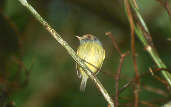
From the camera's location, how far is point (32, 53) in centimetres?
730

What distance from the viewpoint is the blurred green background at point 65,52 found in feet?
22.3

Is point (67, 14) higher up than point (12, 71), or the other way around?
point (67, 14)

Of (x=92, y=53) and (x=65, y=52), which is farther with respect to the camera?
(x=65, y=52)

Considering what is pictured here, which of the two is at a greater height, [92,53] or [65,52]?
[65,52]

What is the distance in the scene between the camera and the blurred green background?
6.81m

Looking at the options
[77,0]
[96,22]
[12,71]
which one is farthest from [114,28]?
[12,71]

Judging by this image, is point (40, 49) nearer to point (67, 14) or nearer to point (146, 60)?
point (67, 14)

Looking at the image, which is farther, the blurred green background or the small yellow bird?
the blurred green background

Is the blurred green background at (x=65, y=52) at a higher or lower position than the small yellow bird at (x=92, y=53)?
higher

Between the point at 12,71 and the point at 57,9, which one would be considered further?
the point at 57,9

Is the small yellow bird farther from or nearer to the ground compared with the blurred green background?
nearer to the ground

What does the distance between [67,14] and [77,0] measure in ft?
3.08

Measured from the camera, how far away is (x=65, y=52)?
7.50 metres

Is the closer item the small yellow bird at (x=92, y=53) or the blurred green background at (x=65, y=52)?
the small yellow bird at (x=92, y=53)
